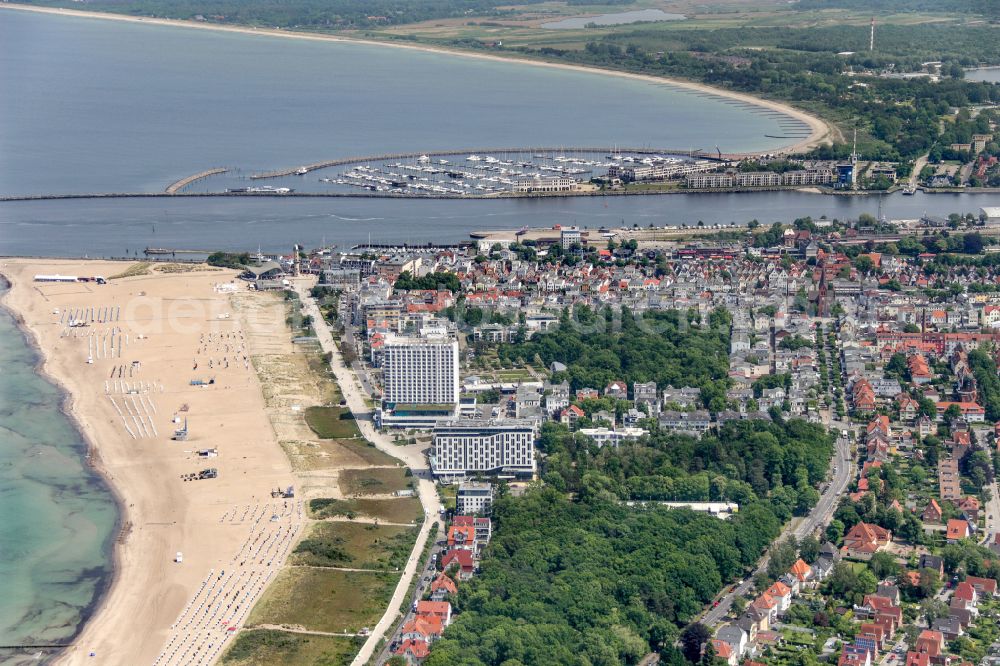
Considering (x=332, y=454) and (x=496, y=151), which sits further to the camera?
(x=496, y=151)

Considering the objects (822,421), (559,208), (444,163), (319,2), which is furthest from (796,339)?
(319,2)

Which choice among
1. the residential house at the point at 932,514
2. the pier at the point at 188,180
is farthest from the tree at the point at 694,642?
the pier at the point at 188,180

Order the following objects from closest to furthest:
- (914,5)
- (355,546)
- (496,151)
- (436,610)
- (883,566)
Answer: (436,610) → (883,566) → (355,546) → (496,151) → (914,5)

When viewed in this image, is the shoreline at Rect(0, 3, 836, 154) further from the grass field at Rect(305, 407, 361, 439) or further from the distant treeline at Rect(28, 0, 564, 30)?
the grass field at Rect(305, 407, 361, 439)

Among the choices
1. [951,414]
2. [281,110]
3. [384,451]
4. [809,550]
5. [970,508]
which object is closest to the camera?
[809,550]

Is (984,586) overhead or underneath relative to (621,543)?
underneath

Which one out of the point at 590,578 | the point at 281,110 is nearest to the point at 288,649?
the point at 590,578

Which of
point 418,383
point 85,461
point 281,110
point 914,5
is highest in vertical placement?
point 914,5

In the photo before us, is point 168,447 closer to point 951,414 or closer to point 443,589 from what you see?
point 443,589
